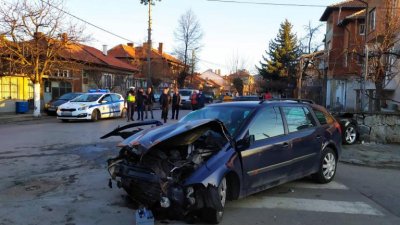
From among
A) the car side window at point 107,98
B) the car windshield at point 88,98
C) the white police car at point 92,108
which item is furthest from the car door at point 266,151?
the car side window at point 107,98

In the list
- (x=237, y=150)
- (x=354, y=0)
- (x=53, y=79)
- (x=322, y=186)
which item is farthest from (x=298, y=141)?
(x=354, y=0)

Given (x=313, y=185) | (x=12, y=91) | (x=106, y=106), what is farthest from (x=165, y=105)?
(x=12, y=91)

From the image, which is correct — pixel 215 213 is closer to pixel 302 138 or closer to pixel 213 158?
pixel 213 158

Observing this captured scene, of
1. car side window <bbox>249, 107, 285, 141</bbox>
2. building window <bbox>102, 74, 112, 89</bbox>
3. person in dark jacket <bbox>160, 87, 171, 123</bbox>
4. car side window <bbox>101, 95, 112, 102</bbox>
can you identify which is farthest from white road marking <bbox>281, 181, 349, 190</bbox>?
building window <bbox>102, 74, 112, 89</bbox>

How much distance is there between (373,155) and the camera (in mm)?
11453

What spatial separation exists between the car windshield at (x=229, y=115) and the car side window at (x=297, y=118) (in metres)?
0.85

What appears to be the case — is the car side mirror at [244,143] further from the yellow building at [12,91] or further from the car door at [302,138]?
the yellow building at [12,91]

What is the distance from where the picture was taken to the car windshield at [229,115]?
21.0 ft

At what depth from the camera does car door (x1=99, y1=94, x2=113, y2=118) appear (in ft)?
73.5

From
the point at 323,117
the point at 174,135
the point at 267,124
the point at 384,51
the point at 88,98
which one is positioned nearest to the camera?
the point at 174,135

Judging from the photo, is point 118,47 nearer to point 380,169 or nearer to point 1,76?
point 1,76

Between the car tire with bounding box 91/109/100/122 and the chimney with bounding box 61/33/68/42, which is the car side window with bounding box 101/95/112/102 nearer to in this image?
the car tire with bounding box 91/109/100/122

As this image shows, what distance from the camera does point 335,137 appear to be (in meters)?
8.17

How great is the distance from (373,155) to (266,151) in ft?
20.6
